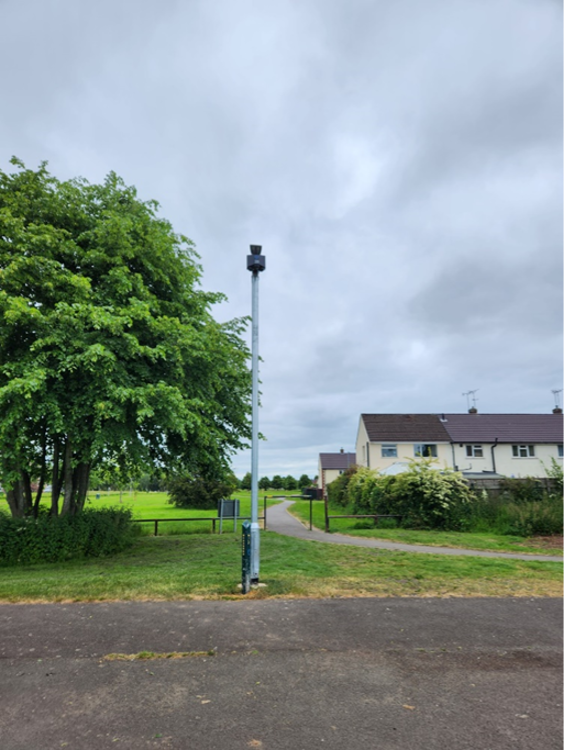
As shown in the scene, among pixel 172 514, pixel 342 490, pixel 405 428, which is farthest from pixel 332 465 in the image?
pixel 342 490

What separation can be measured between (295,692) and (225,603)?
9.48ft

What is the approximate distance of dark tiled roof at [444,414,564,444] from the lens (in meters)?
37.8

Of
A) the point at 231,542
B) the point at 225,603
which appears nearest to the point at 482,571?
the point at 225,603

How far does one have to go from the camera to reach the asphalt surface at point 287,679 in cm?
329

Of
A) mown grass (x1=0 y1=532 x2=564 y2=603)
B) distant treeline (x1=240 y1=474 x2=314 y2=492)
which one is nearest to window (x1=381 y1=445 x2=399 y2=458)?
mown grass (x1=0 y1=532 x2=564 y2=603)

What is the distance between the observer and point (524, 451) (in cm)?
3778

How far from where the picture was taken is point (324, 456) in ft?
208

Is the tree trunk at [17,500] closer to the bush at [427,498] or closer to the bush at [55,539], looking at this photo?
the bush at [55,539]

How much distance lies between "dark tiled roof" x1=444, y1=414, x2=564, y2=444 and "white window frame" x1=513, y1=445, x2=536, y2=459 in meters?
0.52

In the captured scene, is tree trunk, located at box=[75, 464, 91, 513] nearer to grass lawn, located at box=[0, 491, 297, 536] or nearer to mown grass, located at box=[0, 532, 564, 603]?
grass lawn, located at box=[0, 491, 297, 536]

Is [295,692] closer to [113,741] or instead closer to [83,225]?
[113,741]

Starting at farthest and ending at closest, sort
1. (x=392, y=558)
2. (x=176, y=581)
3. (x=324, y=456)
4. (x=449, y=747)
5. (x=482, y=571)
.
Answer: (x=324, y=456) → (x=392, y=558) → (x=482, y=571) → (x=176, y=581) → (x=449, y=747)

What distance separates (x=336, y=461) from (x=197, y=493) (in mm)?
29507

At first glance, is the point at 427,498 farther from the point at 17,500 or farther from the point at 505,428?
the point at 505,428
